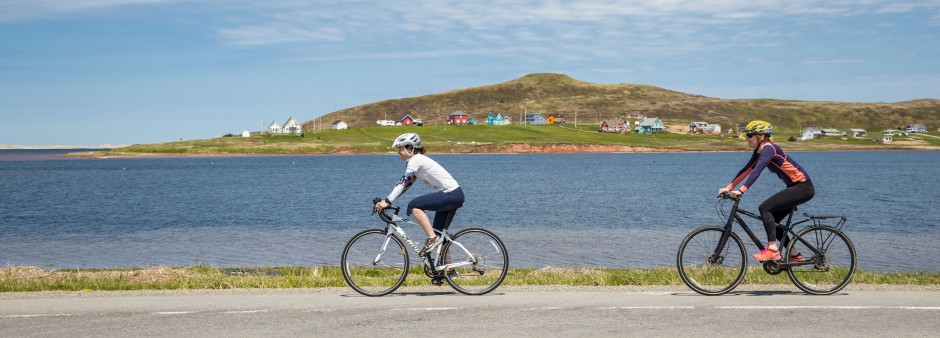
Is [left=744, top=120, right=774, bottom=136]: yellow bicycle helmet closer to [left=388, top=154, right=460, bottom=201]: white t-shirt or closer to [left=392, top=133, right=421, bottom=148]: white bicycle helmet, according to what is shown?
[left=388, top=154, right=460, bottom=201]: white t-shirt

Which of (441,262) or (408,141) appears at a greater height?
(408,141)

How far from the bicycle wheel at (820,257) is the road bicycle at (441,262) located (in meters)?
4.12

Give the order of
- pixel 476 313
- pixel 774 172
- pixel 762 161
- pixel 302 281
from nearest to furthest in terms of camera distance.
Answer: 1. pixel 476 313
2. pixel 762 161
3. pixel 774 172
4. pixel 302 281

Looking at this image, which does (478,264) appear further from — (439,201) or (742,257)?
(742,257)

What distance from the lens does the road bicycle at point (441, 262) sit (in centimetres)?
1299

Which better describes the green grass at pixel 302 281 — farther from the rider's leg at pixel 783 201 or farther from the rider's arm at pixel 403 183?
the rider's arm at pixel 403 183

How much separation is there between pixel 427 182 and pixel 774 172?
4792 millimetres

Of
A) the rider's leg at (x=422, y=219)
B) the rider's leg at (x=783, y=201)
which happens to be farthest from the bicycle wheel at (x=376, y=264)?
the rider's leg at (x=783, y=201)

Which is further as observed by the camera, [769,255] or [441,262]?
Result: [441,262]

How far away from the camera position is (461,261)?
13.1 meters

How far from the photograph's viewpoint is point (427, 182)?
12672mm

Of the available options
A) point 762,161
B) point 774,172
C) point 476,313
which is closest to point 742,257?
point 774,172

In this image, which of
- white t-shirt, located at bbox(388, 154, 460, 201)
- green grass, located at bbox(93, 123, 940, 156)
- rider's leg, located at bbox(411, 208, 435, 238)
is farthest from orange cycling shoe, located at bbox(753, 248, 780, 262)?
green grass, located at bbox(93, 123, 940, 156)

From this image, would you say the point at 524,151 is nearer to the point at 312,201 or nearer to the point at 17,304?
the point at 312,201
